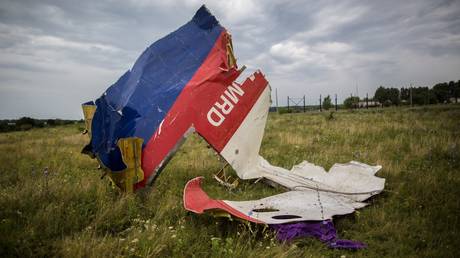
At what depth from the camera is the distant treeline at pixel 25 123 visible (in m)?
31.5

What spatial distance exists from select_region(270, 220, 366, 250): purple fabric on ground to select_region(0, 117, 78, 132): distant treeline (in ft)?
113

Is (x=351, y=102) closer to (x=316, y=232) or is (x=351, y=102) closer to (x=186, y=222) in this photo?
(x=316, y=232)

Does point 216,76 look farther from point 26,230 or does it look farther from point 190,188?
point 26,230

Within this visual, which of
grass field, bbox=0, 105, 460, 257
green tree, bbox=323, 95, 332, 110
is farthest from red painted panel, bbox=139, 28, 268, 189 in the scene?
green tree, bbox=323, 95, 332, 110

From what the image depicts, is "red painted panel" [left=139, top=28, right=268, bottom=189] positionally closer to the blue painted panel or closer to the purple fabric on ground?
the blue painted panel

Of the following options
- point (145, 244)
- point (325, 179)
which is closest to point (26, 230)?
point (145, 244)

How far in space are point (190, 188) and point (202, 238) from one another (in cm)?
111

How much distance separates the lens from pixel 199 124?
16.3ft

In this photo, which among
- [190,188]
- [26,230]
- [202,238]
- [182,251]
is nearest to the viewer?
[182,251]

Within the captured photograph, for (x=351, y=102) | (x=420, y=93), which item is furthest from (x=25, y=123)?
(x=420, y=93)

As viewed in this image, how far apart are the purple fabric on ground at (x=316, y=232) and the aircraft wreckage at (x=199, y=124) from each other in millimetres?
298

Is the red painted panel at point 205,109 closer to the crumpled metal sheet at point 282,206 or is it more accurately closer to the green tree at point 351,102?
the crumpled metal sheet at point 282,206

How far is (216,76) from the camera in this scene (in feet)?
17.5

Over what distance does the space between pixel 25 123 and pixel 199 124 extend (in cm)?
3593
